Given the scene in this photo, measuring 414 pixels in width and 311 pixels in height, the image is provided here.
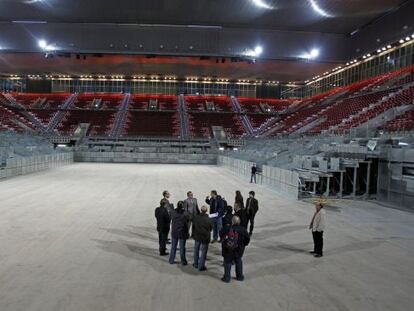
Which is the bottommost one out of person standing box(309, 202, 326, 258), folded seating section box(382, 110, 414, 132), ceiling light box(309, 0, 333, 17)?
person standing box(309, 202, 326, 258)

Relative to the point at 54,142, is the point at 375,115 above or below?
above

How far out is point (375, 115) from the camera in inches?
1259

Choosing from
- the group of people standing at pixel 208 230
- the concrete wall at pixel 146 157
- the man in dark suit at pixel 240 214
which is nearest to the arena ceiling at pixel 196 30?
the concrete wall at pixel 146 157

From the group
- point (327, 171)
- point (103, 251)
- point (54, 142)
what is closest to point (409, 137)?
point (327, 171)

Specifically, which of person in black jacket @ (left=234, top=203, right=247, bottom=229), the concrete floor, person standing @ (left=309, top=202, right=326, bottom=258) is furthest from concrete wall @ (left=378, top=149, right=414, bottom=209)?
person in black jacket @ (left=234, top=203, right=247, bottom=229)

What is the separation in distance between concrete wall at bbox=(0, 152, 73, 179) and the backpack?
20712 mm

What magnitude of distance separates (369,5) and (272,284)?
3507 cm

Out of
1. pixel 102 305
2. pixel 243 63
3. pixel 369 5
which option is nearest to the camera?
pixel 102 305

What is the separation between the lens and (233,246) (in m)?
6.66

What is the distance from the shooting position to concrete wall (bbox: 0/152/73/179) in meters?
24.4

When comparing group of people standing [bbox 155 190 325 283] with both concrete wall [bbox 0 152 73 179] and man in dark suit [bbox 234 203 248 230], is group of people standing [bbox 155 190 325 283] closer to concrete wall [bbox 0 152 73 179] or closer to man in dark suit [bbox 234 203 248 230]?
man in dark suit [bbox 234 203 248 230]

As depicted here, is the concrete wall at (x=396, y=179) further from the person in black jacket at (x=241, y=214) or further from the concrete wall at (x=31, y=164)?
the concrete wall at (x=31, y=164)

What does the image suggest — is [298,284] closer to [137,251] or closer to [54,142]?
[137,251]

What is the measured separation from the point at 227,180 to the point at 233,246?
730 inches
